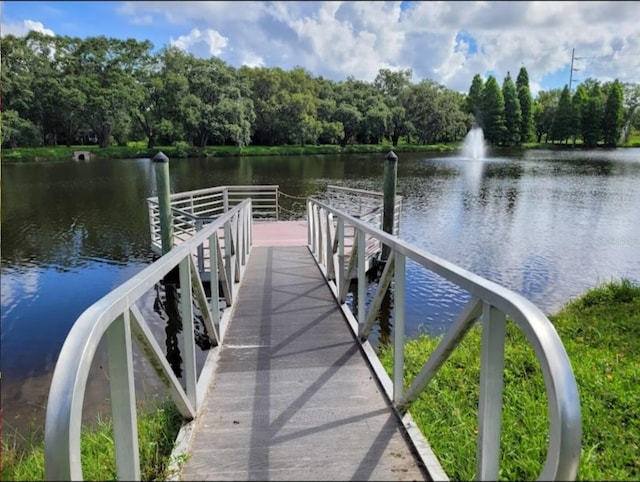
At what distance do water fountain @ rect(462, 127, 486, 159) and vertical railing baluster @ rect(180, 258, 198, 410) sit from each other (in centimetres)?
4965

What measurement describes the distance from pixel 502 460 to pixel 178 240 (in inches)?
332

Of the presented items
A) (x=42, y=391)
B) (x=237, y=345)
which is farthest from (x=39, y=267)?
(x=237, y=345)

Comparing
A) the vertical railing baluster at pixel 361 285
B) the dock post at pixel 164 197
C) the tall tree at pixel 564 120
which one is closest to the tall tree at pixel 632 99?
the vertical railing baluster at pixel 361 285

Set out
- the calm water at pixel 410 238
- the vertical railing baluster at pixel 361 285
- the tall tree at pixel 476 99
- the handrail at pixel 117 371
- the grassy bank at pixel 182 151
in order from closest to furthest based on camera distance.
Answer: the handrail at pixel 117 371
the vertical railing baluster at pixel 361 285
the calm water at pixel 410 238
the grassy bank at pixel 182 151
the tall tree at pixel 476 99

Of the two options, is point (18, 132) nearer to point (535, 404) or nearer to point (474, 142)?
point (535, 404)

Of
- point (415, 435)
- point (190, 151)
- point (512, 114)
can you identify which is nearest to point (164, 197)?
point (415, 435)

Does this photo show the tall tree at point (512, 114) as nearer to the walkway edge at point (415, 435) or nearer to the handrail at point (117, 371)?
the walkway edge at point (415, 435)

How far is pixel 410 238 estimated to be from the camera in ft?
40.8

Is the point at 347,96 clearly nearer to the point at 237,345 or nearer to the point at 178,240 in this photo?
the point at 178,240

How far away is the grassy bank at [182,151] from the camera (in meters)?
36.6

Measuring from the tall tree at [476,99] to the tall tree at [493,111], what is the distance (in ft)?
2.09

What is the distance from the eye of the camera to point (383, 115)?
4572 centimetres

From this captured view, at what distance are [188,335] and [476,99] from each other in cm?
6331

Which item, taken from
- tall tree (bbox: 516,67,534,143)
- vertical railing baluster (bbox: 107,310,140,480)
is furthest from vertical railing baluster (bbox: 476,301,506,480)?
tall tree (bbox: 516,67,534,143)
